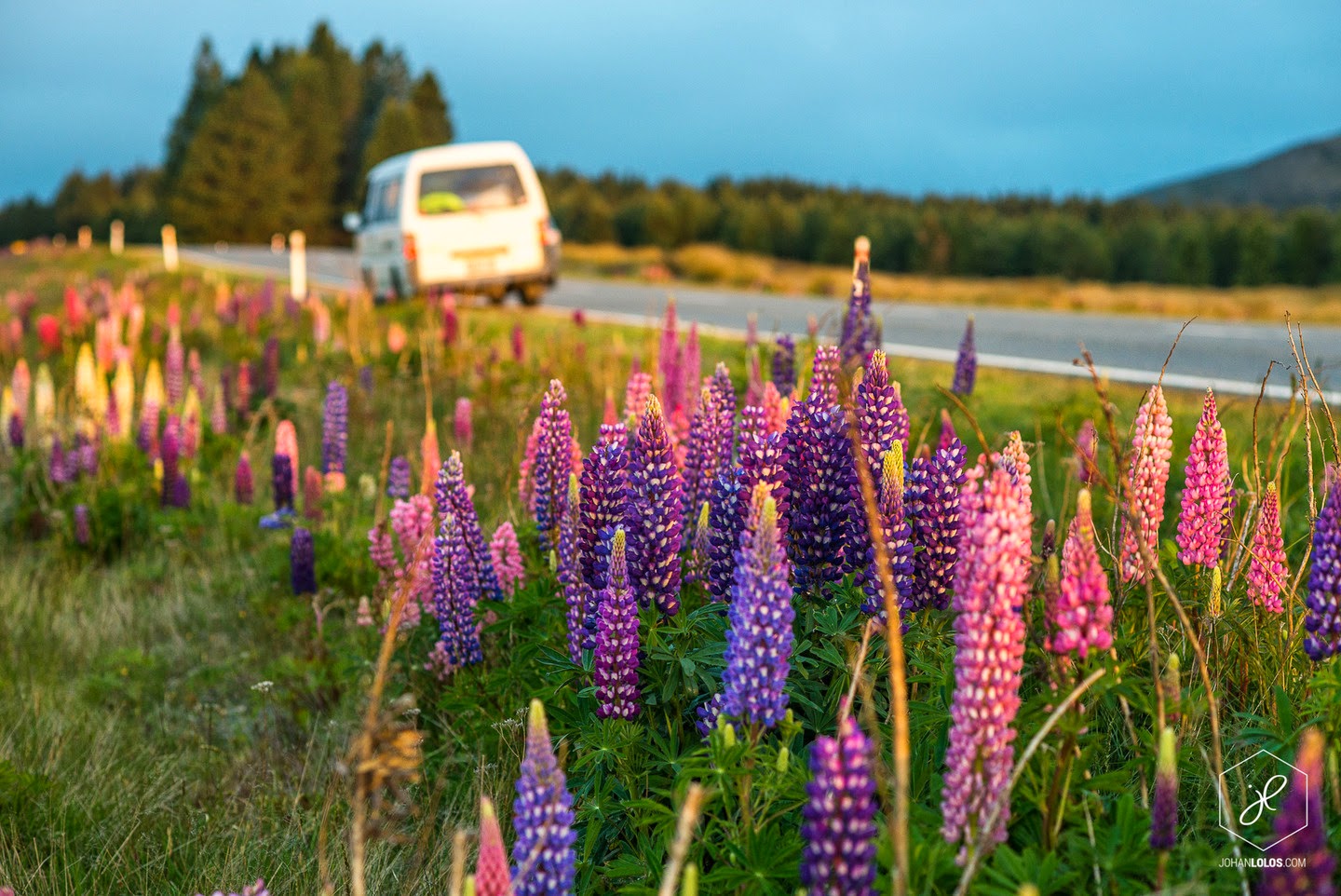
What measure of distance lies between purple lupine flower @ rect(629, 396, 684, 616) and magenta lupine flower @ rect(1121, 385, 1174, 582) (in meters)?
1.03

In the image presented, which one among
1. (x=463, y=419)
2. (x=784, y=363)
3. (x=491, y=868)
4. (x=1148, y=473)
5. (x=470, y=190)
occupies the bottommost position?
(x=491, y=868)

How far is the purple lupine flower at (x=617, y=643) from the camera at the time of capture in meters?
2.29

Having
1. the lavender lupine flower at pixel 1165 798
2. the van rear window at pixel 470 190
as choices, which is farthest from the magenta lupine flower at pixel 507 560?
the van rear window at pixel 470 190

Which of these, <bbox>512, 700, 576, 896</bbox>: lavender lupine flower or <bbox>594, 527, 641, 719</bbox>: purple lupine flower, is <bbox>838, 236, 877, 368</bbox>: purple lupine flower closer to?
<bbox>594, 527, 641, 719</bbox>: purple lupine flower

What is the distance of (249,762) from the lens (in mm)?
3582

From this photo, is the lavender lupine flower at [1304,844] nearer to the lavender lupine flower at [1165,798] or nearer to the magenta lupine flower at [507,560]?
the lavender lupine flower at [1165,798]

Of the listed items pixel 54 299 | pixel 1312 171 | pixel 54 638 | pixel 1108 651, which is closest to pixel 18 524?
pixel 54 638

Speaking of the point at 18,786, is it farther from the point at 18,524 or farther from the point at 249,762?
the point at 18,524

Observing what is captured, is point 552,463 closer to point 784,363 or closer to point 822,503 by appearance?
point 822,503

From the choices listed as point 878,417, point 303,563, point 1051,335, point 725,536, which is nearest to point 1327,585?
point 878,417

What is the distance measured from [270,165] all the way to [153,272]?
2193 inches

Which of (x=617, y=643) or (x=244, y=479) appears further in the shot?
(x=244, y=479)

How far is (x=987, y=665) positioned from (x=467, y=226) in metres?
14.3

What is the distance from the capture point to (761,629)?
1.97 metres
